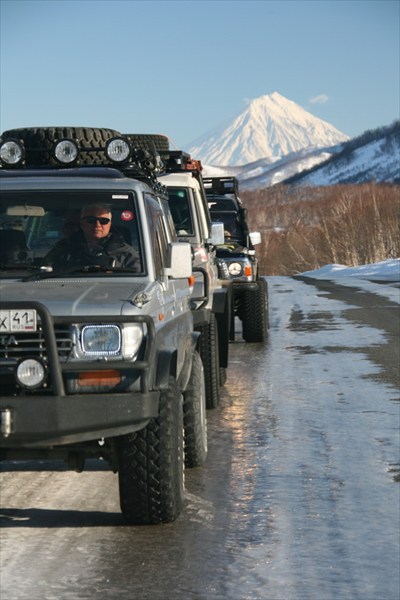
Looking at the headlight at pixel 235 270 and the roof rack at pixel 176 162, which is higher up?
the roof rack at pixel 176 162

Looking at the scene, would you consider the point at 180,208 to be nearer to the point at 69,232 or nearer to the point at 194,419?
the point at 194,419

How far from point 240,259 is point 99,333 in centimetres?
984

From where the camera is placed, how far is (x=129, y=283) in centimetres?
617

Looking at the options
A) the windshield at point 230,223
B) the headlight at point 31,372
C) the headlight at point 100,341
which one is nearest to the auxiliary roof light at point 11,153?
→ the headlight at point 100,341

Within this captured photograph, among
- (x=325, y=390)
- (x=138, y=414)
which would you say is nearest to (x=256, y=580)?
(x=138, y=414)

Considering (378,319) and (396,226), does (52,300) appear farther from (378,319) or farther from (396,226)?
(396,226)

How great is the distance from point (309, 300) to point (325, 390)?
14346 mm

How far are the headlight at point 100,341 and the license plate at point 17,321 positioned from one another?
0.80ft

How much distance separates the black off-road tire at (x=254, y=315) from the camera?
15.5m

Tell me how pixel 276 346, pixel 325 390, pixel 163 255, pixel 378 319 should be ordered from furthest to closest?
1. pixel 378 319
2. pixel 276 346
3. pixel 325 390
4. pixel 163 255

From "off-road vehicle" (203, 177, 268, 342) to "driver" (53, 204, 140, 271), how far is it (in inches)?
322

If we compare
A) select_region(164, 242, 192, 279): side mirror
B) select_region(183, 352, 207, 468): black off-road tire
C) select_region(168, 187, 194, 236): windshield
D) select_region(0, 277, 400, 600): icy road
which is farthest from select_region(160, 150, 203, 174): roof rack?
select_region(164, 242, 192, 279): side mirror

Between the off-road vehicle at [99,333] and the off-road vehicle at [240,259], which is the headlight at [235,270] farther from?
the off-road vehicle at [99,333]

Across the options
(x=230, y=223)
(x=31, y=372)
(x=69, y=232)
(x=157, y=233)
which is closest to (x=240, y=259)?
(x=230, y=223)
